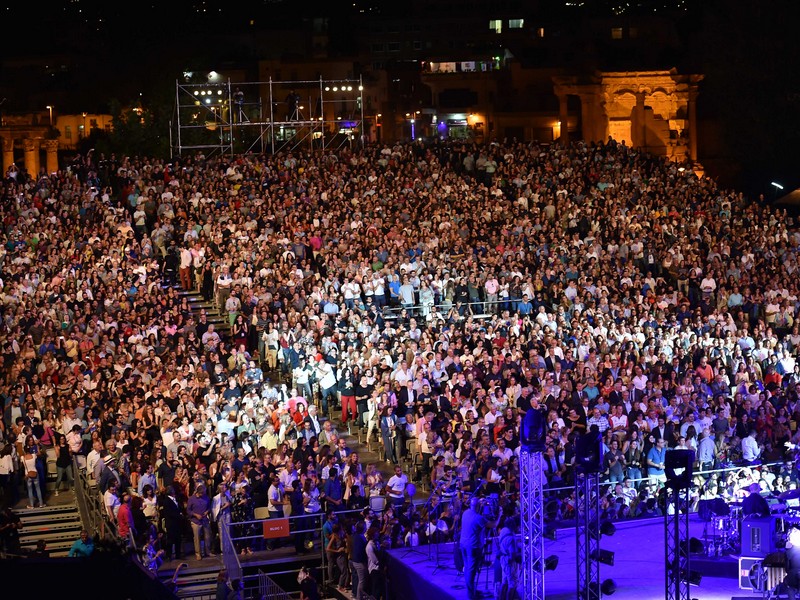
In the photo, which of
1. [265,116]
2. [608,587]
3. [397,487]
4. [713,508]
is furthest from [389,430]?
[265,116]

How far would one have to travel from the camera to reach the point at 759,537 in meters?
17.5

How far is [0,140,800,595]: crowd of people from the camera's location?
67.5ft

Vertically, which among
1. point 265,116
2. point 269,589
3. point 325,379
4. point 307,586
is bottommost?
point 269,589

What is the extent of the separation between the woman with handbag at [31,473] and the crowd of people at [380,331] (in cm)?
4

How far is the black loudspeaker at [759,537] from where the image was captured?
1747cm

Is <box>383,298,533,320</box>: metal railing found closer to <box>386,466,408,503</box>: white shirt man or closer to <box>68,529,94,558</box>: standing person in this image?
<box>386,466,408,503</box>: white shirt man

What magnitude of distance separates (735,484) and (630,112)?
88.5ft

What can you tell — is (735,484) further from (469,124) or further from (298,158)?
(469,124)

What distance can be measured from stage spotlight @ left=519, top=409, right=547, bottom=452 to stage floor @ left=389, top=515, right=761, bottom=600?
94.0 inches

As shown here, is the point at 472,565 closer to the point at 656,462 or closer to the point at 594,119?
the point at 656,462

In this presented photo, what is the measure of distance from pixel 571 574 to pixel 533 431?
10.6 ft

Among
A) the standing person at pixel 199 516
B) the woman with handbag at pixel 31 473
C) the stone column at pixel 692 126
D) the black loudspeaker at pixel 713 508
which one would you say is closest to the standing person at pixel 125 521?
the standing person at pixel 199 516

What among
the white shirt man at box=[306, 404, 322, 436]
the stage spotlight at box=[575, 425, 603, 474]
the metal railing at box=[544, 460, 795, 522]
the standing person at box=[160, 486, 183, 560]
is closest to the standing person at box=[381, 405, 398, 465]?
the white shirt man at box=[306, 404, 322, 436]

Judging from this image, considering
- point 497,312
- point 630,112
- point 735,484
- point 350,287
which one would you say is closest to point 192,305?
point 350,287
